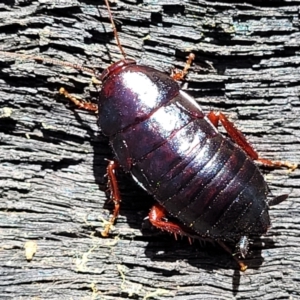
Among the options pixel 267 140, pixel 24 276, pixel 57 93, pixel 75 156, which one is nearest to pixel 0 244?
pixel 24 276

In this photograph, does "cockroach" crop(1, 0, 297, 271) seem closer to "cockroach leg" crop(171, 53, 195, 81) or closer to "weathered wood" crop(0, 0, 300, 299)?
"cockroach leg" crop(171, 53, 195, 81)

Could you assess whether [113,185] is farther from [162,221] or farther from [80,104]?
[80,104]

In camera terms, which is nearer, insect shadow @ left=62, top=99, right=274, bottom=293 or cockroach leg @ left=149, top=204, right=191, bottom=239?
cockroach leg @ left=149, top=204, right=191, bottom=239

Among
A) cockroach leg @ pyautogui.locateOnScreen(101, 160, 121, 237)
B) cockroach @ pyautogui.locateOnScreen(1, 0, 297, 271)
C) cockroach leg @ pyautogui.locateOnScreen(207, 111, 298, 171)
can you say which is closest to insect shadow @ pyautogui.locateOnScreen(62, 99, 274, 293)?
cockroach leg @ pyautogui.locateOnScreen(101, 160, 121, 237)

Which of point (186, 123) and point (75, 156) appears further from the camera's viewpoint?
point (75, 156)

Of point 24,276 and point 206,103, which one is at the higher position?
point 206,103

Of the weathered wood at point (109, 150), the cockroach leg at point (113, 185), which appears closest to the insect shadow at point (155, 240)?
the weathered wood at point (109, 150)

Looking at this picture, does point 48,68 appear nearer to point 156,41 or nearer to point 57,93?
point 57,93
